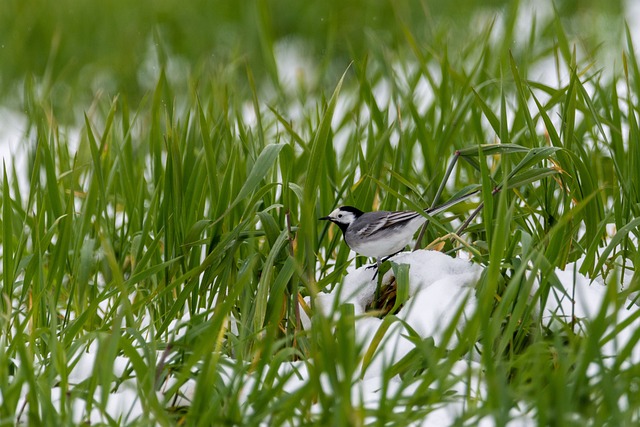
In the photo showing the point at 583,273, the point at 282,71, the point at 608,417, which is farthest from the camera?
the point at 282,71

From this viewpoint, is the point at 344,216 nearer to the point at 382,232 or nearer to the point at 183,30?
the point at 382,232

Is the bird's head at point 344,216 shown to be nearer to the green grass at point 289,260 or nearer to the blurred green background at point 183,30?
the green grass at point 289,260

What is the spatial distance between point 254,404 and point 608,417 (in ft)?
1.91

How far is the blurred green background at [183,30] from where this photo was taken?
497 centimetres

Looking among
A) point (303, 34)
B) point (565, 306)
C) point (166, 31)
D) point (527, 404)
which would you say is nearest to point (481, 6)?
point (303, 34)

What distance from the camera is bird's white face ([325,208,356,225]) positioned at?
2.47 meters

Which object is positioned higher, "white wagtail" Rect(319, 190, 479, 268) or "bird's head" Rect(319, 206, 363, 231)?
"bird's head" Rect(319, 206, 363, 231)

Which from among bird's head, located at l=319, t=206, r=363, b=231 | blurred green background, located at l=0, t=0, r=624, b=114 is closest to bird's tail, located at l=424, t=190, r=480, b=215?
bird's head, located at l=319, t=206, r=363, b=231

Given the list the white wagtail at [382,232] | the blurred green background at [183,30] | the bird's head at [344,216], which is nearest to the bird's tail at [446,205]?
the white wagtail at [382,232]

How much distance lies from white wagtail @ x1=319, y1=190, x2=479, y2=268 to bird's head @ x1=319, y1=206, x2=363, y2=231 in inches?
0.7

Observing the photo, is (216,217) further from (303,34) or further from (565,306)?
(303,34)

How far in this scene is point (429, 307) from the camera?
2127 millimetres

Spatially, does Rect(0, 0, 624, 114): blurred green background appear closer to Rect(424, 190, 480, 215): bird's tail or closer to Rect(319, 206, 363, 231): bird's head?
Rect(319, 206, 363, 231): bird's head

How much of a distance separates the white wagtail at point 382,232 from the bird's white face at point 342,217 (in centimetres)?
2
